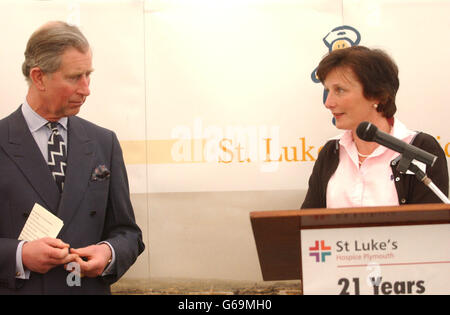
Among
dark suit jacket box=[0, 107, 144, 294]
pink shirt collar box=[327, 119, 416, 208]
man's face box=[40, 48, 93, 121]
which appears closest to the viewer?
dark suit jacket box=[0, 107, 144, 294]

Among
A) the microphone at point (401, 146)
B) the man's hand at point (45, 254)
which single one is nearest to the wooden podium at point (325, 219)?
the microphone at point (401, 146)

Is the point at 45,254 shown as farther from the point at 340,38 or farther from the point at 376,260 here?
the point at 340,38

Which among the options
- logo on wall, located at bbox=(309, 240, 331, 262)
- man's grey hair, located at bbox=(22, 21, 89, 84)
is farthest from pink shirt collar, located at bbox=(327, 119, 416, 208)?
man's grey hair, located at bbox=(22, 21, 89, 84)

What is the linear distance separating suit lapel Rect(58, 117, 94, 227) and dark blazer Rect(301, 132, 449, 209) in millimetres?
1109

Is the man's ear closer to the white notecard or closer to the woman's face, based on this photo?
the white notecard

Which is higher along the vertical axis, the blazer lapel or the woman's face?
the woman's face

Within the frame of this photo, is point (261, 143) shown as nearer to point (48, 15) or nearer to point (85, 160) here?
point (85, 160)

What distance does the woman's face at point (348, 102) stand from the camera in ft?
9.43

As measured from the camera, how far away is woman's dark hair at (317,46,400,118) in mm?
2873

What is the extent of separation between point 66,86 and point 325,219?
139cm

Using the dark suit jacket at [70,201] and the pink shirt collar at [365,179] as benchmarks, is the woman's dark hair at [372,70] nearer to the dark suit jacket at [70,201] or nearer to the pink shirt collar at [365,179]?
the pink shirt collar at [365,179]

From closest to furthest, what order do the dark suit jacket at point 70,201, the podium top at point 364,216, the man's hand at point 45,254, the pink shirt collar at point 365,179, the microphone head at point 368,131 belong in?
the podium top at point 364,216
the microphone head at point 368,131
the man's hand at point 45,254
the dark suit jacket at point 70,201
the pink shirt collar at point 365,179

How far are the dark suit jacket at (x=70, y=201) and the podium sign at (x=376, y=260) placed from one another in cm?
92
